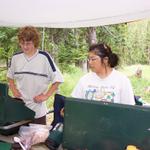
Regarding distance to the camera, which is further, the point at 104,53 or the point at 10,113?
the point at 104,53

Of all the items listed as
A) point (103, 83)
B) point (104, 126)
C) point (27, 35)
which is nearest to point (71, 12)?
point (27, 35)

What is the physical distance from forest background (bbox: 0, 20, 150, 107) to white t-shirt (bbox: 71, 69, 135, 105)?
2.18 meters

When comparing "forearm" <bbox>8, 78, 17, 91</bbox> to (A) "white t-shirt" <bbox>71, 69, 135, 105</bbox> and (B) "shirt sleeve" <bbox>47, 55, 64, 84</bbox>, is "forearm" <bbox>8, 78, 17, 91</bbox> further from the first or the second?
(A) "white t-shirt" <bbox>71, 69, 135, 105</bbox>

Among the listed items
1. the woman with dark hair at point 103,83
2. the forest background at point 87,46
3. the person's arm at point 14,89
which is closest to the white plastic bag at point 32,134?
the woman with dark hair at point 103,83

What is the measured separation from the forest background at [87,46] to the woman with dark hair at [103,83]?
2.12 m

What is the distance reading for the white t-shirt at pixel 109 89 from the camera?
2086 millimetres

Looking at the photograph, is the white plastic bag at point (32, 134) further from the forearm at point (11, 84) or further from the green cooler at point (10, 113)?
the forearm at point (11, 84)

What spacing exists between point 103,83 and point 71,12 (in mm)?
895

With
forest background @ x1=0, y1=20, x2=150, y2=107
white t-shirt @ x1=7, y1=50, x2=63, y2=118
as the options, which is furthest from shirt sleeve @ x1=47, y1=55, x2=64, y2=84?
forest background @ x1=0, y1=20, x2=150, y2=107

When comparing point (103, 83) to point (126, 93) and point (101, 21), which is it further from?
point (101, 21)

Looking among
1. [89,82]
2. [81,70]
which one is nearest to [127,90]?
[89,82]

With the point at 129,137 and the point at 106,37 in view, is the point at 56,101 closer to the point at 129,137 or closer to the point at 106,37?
the point at 129,137

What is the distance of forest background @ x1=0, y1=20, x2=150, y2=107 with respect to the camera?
14.2 feet

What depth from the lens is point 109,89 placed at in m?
2.10
